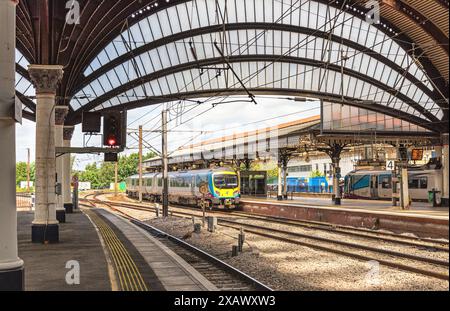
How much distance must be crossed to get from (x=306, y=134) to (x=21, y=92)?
73.5 feet

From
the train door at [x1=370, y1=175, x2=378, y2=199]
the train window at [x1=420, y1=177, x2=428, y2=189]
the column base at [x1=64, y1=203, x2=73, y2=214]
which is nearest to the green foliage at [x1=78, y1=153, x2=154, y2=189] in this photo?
the train door at [x1=370, y1=175, x2=378, y2=199]

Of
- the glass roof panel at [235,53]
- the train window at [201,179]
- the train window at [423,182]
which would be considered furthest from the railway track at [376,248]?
the train window at [423,182]

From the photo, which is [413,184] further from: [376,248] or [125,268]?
[125,268]

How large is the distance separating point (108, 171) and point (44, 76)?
97.4m

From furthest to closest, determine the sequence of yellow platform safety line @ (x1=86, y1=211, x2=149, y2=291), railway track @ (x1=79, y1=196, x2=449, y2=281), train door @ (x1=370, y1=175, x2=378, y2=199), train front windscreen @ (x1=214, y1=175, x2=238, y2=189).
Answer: train door @ (x1=370, y1=175, x2=378, y2=199) < train front windscreen @ (x1=214, y1=175, x2=238, y2=189) < railway track @ (x1=79, y1=196, x2=449, y2=281) < yellow platform safety line @ (x1=86, y1=211, x2=149, y2=291)

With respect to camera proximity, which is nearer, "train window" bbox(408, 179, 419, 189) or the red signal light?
the red signal light

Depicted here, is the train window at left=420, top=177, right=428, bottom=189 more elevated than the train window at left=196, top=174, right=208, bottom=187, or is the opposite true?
the train window at left=196, top=174, right=208, bottom=187

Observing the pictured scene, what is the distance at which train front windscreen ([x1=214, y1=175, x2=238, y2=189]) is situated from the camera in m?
38.4

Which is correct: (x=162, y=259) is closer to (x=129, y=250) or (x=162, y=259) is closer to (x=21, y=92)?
(x=129, y=250)

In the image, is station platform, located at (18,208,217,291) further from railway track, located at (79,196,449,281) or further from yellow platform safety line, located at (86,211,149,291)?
railway track, located at (79,196,449,281)

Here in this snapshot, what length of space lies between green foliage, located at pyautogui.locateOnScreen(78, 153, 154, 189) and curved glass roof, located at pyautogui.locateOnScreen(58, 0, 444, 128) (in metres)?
57.0

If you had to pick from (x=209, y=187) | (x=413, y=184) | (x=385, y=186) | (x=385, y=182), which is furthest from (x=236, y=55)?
(x=385, y=186)

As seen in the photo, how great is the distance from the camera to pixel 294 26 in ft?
115

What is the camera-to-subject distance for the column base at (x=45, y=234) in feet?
61.7
